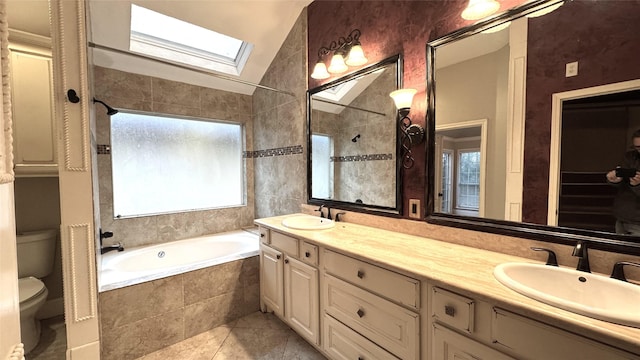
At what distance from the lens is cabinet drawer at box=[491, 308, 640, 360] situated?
2.38 feet

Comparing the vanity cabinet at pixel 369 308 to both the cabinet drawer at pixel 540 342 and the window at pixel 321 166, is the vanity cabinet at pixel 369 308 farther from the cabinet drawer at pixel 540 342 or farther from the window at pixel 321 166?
the window at pixel 321 166

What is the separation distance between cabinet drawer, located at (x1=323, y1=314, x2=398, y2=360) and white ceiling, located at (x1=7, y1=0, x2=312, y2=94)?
104 inches

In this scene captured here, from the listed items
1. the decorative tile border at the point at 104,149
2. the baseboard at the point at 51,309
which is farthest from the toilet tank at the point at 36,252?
the decorative tile border at the point at 104,149

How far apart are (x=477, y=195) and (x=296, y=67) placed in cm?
209

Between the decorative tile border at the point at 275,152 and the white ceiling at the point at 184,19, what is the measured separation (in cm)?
99

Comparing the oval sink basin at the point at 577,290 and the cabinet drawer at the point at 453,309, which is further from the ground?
the oval sink basin at the point at 577,290

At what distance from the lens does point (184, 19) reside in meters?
2.28

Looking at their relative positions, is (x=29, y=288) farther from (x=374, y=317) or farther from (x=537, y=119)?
(x=537, y=119)

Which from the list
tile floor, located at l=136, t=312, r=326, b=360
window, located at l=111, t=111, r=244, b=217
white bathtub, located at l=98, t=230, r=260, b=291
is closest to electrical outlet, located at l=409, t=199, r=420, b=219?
tile floor, located at l=136, t=312, r=326, b=360

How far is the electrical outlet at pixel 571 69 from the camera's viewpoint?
43.4 inches

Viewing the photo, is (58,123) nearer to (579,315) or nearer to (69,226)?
(69,226)

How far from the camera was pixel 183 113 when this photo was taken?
2.87 meters

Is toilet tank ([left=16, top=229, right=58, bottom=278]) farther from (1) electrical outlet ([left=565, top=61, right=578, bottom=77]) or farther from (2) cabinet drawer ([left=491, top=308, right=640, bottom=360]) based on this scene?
(1) electrical outlet ([left=565, top=61, right=578, bottom=77])

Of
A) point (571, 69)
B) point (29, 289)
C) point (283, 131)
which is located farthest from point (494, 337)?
point (29, 289)
